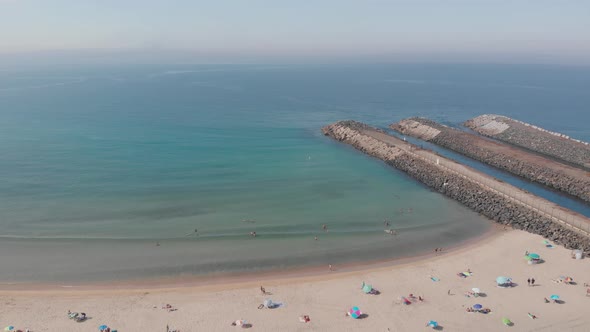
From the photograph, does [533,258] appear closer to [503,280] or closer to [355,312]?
[503,280]


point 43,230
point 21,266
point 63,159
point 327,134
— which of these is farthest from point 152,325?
point 327,134

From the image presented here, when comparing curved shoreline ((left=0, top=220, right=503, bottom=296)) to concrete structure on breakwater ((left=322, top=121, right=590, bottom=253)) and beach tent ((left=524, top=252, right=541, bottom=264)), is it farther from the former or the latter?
concrete structure on breakwater ((left=322, top=121, right=590, bottom=253))

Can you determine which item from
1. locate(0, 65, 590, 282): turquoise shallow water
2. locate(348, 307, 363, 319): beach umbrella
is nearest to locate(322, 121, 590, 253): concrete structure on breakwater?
locate(0, 65, 590, 282): turquoise shallow water

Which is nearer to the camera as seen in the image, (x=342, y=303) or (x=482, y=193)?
(x=342, y=303)

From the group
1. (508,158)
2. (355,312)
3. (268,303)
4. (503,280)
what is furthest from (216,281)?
(508,158)

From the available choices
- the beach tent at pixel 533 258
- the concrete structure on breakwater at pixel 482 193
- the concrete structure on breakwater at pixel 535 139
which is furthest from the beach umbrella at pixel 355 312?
the concrete structure on breakwater at pixel 535 139

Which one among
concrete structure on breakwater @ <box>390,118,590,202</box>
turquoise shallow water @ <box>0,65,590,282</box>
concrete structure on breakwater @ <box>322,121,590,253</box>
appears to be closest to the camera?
turquoise shallow water @ <box>0,65,590,282</box>
